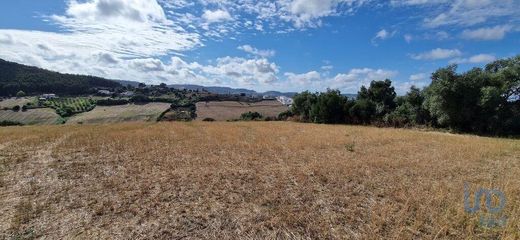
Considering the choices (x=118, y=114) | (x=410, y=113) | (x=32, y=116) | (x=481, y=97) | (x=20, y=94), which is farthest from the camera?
(x=20, y=94)

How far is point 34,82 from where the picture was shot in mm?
111125

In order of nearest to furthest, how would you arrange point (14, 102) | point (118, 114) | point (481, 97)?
1. point (481, 97)
2. point (118, 114)
3. point (14, 102)

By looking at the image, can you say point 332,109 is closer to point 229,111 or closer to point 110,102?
point 229,111

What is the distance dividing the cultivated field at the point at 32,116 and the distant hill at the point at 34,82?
31.4m

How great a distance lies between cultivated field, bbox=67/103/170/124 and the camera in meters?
71.8

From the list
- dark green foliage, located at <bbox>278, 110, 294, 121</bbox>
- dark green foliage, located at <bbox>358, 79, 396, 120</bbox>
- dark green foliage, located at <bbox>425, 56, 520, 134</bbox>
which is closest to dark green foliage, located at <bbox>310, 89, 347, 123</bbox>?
dark green foliage, located at <bbox>358, 79, 396, 120</bbox>

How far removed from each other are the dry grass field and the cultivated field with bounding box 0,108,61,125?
63.5m

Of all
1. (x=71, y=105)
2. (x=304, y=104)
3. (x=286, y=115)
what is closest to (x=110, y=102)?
(x=71, y=105)

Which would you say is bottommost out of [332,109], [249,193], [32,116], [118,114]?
[32,116]

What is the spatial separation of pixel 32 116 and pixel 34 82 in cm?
4826

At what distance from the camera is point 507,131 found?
2597 centimetres

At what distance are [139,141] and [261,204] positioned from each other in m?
Result: 14.6

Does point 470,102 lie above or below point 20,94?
above

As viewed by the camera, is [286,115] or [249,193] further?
[286,115]
